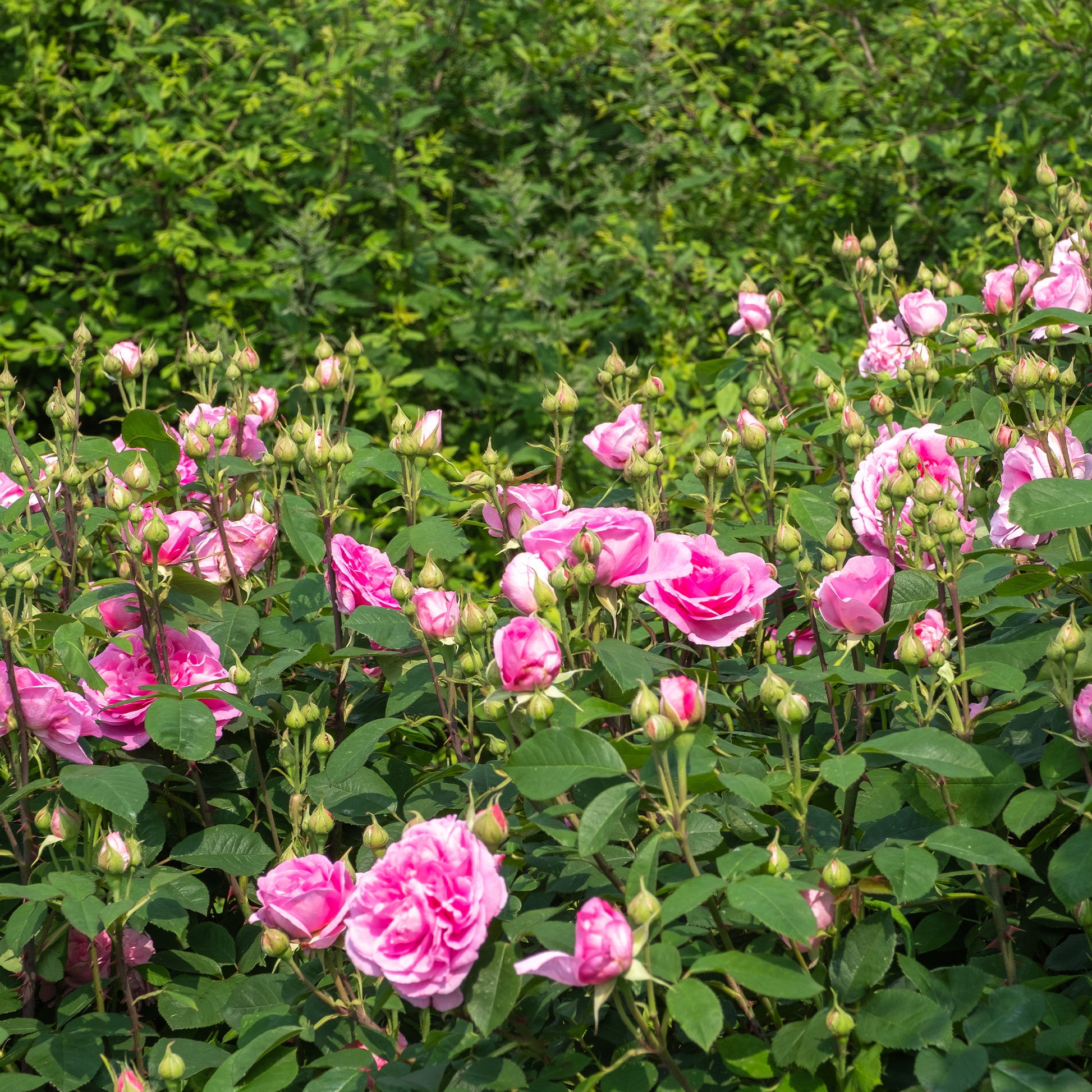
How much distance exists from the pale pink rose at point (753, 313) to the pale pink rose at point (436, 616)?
2.76ft

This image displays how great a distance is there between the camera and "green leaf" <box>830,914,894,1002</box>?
965 millimetres

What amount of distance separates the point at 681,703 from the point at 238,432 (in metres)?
1.06

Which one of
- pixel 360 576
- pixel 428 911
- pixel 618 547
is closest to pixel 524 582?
pixel 618 547

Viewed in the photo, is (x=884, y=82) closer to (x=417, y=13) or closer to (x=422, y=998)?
(x=417, y=13)

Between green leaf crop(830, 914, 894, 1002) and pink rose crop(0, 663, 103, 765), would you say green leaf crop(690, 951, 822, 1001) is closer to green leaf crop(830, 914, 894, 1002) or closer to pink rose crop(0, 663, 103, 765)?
green leaf crop(830, 914, 894, 1002)

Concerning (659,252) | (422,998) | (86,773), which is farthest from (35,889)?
(659,252)

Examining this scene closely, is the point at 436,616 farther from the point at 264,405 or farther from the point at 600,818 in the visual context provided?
the point at 264,405

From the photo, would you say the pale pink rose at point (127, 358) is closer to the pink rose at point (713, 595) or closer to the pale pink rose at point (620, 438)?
the pale pink rose at point (620, 438)

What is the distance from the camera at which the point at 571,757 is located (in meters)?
0.98

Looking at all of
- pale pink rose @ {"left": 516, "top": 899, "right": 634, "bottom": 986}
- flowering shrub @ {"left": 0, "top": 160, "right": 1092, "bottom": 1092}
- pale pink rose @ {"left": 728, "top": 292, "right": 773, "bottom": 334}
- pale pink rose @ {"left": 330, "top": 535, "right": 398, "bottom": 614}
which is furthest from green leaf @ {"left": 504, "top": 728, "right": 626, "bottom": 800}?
pale pink rose @ {"left": 728, "top": 292, "right": 773, "bottom": 334}

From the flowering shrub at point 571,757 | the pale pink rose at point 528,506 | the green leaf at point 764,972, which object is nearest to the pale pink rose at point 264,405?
the flowering shrub at point 571,757

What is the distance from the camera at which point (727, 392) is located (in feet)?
8.91

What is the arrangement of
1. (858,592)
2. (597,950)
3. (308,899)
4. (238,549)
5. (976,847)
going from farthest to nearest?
1. (238,549)
2. (858,592)
3. (308,899)
4. (976,847)
5. (597,950)

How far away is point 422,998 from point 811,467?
919 millimetres
